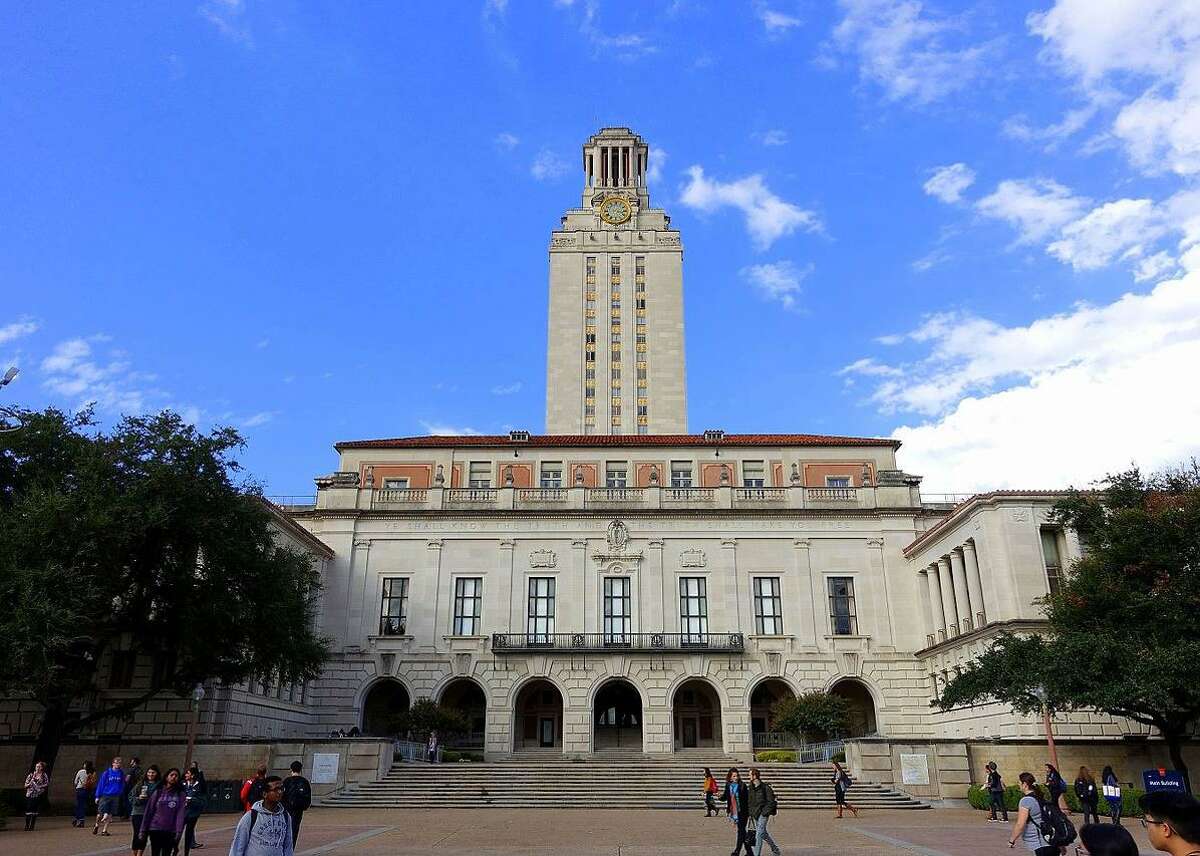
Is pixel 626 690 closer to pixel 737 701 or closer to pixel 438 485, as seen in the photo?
pixel 737 701

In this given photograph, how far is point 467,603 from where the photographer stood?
45219 millimetres

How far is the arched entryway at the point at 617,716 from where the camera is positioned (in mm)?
44812

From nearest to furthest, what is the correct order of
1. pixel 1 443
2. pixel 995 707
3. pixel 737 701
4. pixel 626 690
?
pixel 1 443 < pixel 995 707 < pixel 737 701 < pixel 626 690

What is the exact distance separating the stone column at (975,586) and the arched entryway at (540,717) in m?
20.0

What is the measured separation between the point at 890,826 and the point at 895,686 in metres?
21.1

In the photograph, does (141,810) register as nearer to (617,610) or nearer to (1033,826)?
(1033,826)

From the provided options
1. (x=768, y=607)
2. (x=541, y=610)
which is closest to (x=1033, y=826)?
(x=768, y=607)

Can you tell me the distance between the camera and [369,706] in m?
46.1

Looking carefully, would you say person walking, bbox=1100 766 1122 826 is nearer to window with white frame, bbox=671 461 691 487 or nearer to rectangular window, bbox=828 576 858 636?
rectangular window, bbox=828 576 858 636

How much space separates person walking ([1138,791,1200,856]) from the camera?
4.54 m

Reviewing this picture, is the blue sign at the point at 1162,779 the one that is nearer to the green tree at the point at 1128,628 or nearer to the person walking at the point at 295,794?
the green tree at the point at 1128,628

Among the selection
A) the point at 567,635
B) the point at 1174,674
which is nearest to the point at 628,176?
the point at 567,635

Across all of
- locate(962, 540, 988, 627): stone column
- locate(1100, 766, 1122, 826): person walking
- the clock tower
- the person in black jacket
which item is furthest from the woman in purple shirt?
the clock tower

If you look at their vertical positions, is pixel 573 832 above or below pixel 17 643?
below
